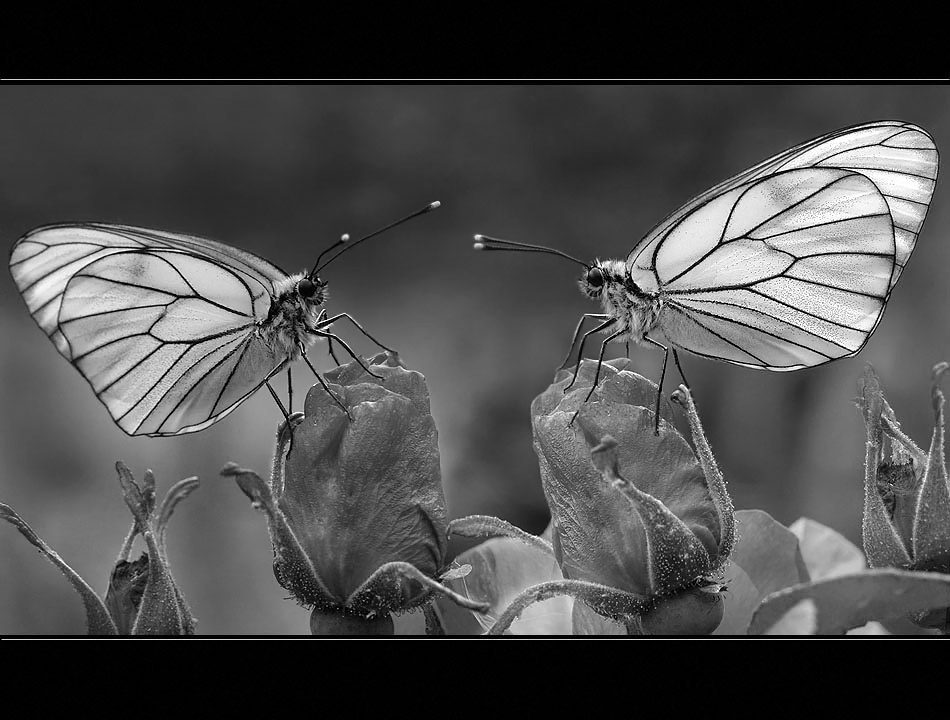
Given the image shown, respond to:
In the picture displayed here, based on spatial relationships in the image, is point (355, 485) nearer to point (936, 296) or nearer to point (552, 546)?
point (552, 546)

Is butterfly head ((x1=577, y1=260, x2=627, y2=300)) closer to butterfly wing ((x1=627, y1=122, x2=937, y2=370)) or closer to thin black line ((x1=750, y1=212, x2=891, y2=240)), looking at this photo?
butterfly wing ((x1=627, y1=122, x2=937, y2=370))

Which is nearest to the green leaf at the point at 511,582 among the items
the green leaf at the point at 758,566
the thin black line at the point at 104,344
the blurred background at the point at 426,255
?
the green leaf at the point at 758,566

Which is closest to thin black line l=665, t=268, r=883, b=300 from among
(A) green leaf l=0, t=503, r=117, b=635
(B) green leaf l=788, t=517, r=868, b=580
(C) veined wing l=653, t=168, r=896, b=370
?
(C) veined wing l=653, t=168, r=896, b=370

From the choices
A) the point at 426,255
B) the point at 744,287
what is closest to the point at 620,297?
the point at 744,287

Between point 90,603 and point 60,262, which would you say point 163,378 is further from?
point 90,603

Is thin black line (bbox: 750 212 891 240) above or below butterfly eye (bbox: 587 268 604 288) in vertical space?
above

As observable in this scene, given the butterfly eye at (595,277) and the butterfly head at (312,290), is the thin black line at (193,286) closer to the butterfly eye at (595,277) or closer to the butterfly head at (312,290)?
the butterfly head at (312,290)

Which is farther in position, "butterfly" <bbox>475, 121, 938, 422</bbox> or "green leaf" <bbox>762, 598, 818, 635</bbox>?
"butterfly" <bbox>475, 121, 938, 422</bbox>
